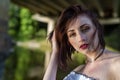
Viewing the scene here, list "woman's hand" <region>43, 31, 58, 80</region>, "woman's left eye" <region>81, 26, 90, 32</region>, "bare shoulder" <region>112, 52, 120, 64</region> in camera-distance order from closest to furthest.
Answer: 1. "bare shoulder" <region>112, 52, 120, 64</region>
2. "woman's left eye" <region>81, 26, 90, 32</region>
3. "woman's hand" <region>43, 31, 58, 80</region>

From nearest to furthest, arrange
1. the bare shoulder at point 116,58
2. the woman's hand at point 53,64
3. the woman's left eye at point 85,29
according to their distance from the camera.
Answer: the bare shoulder at point 116,58 → the woman's left eye at point 85,29 → the woman's hand at point 53,64

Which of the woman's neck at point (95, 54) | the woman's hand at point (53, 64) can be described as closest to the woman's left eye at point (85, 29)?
the woman's neck at point (95, 54)

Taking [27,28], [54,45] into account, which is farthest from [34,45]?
[54,45]

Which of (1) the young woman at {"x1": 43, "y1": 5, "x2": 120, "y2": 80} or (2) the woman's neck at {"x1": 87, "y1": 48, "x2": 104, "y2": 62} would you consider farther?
(2) the woman's neck at {"x1": 87, "y1": 48, "x2": 104, "y2": 62}

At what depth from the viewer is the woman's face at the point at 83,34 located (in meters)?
1.88

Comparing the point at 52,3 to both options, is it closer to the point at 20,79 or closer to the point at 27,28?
the point at 20,79

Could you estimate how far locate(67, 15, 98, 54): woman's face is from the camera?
6.18ft

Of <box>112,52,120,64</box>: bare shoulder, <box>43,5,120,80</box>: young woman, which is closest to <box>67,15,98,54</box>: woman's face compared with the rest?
<box>43,5,120,80</box>: young woman

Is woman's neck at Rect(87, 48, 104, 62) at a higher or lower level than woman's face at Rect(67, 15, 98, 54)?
lower

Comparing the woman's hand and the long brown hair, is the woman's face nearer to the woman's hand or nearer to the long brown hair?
the long brown hair

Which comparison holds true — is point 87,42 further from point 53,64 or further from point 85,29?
point 53,64

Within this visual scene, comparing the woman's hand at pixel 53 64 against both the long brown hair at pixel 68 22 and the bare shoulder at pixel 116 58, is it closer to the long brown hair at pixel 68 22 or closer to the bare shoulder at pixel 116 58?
the long brown hair at pixel 68 22

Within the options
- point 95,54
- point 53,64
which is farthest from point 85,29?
point 53,64

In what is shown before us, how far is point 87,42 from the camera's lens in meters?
1.88
